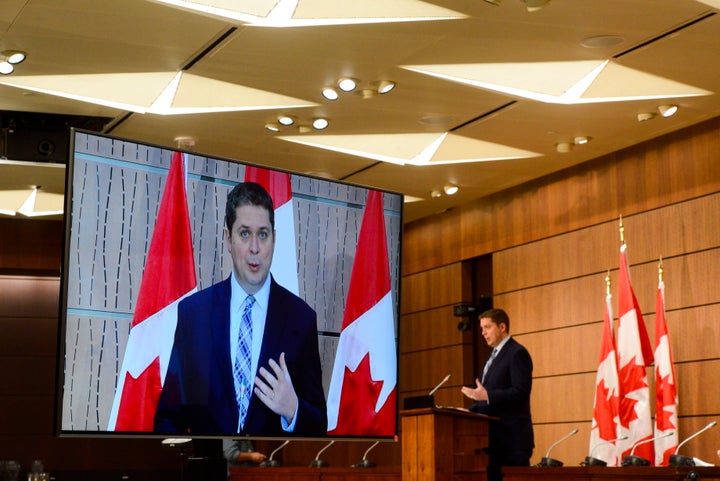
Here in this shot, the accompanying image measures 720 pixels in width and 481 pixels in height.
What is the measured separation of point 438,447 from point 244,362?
1.44 meters

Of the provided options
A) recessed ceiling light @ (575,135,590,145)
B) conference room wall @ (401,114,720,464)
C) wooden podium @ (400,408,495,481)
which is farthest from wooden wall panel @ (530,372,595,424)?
wooden podium @ (400,408,495,481)

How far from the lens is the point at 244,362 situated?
16.4 ft

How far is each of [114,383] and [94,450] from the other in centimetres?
907

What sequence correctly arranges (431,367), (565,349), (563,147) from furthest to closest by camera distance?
(431,367) → (565,349) → (563,147)

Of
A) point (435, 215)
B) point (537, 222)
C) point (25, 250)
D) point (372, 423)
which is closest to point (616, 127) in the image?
point (537, 222)

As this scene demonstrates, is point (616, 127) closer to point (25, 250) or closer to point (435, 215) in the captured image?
point (435, 215)

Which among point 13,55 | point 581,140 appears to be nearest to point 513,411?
point 581,140

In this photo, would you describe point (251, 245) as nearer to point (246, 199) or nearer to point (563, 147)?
point (246, 199)

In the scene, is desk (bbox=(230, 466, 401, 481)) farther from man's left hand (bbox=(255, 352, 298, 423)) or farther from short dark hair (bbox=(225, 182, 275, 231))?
short dark hair (bbox=(225, 182, 275, 231))

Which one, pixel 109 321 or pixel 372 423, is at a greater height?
pixel 109 321

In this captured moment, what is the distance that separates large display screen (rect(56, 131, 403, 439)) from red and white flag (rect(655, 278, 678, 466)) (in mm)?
3945

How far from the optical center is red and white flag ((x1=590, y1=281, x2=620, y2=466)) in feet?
30.2

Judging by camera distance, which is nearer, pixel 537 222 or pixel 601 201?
pixel 601 201

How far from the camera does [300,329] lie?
5.27 meters
